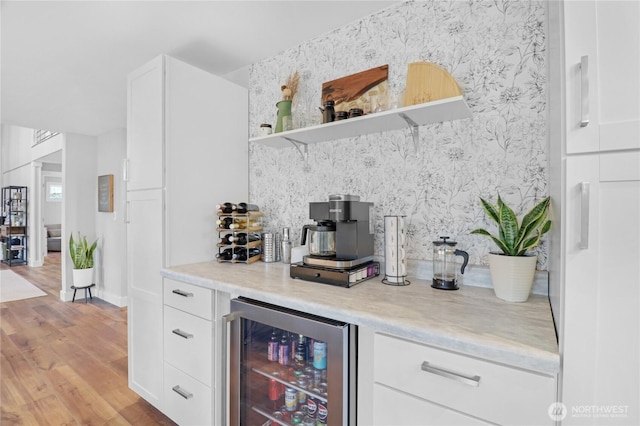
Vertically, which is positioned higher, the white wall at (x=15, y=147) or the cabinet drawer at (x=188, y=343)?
the white wall at (x=15, y=147)

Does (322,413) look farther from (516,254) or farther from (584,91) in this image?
(584,91)

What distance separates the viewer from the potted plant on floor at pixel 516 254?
114cm

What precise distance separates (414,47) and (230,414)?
6.82ft

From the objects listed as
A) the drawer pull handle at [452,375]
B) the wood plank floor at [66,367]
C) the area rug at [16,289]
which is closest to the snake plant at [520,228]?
the drawer pull handle at [452,375]

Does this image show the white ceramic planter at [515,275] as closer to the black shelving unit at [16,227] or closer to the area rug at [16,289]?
the area rug at [16,289]

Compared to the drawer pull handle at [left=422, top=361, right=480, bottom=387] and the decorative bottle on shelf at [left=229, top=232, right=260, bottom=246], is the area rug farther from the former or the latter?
the drawer pull handle at [left=422, top=361, right=480, bottom=387]

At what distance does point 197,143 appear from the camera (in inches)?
79.4

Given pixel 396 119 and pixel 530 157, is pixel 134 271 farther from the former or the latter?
pixel 530 157

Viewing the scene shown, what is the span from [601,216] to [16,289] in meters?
7.04

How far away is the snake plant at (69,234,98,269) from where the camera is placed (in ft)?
13.9

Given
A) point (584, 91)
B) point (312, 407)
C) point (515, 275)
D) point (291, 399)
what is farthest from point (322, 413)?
point (584, 91)

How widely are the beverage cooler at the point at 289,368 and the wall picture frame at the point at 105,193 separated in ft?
12.3

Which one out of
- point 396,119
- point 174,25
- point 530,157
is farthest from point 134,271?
point 530,157

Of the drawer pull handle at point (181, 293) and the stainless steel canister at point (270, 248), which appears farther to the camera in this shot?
the stainless steel canister at point (270, 248)
